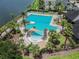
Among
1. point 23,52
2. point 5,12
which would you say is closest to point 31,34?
point 23,52

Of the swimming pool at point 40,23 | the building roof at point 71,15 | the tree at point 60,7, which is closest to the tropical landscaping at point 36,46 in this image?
the swimming pool at point 40,23

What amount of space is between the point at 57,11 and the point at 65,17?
4.92m

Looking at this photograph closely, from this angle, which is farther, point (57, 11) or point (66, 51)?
point (57, 11)

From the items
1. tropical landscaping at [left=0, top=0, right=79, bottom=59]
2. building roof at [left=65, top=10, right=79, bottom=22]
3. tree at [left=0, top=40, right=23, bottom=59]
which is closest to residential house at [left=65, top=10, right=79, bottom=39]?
building roof at [left=65, top=10, right=79, bottom=22]

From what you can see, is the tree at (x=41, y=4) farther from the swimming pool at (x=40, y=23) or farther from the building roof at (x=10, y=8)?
the building roof at (x=10, y=8)

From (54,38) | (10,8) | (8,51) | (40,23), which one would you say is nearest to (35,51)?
(8,51)

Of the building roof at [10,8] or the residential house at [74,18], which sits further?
the building roof at [10,8]

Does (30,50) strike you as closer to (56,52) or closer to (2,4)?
(56,52)

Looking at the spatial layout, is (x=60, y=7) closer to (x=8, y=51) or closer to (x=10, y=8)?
(x=10, y=8)

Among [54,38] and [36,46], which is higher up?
[54,38]

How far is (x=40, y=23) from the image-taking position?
47.2m

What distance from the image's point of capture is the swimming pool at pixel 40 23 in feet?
137

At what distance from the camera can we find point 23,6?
2454 inches

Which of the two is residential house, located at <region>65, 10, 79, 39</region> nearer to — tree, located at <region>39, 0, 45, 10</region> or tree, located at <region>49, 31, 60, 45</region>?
tree, located at <region>49, 31, 60, 45</region>
